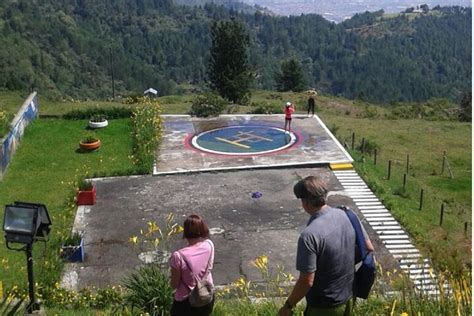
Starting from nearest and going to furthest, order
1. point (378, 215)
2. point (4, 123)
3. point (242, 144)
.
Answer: point (378, 215) → point (4, 123) → point (242, 144)

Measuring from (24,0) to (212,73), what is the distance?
9920 cm

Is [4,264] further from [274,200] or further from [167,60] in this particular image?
[167,60]

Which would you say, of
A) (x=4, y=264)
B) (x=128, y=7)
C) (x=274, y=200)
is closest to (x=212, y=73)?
(x=274, y=200)

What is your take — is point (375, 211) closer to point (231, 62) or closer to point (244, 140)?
point (244, 140)

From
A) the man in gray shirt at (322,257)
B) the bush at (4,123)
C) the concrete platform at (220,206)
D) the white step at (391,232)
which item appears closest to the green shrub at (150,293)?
the concrete platform at (220,206)

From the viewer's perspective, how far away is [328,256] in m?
4.95

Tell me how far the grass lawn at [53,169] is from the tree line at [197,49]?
54.4 metres

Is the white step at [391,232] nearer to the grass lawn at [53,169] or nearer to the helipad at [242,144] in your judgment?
the helipad at [242,144]

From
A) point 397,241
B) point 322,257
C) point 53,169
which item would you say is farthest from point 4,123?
point 322,257

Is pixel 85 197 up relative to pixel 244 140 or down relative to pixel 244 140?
down

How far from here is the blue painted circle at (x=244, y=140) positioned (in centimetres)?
2044

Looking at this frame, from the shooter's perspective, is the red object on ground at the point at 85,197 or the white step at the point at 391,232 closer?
the white step at the point at 391,232

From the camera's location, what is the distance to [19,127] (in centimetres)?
2153

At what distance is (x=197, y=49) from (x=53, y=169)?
12963 centimetres
